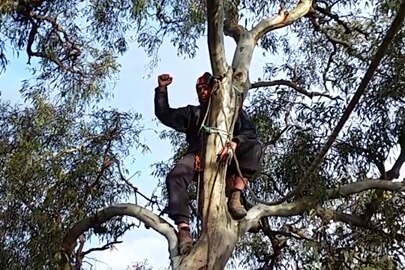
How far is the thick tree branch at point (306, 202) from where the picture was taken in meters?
4.33

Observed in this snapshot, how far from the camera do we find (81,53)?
5.98 metres

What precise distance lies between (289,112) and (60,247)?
2.11 m

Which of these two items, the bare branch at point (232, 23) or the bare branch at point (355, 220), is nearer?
the bare branch at point (355, 220)

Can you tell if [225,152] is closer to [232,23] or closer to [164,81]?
[164,81]

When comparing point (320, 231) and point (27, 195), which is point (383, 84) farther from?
point (27, 195)

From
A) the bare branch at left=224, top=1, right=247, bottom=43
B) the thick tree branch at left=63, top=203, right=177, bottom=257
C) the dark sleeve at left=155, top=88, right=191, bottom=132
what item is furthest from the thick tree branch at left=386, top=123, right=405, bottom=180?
the thick tree branch at left=63, top=203, right=177, bottom=257

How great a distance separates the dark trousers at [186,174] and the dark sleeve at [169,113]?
19cm

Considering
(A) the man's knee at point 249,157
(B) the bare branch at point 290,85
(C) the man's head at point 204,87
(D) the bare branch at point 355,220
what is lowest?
(A) the man's knee at point 249,157

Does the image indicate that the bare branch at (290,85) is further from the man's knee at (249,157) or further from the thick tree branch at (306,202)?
the man's knee at (249,157)

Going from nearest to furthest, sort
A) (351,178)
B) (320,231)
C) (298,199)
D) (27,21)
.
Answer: (298,199) < (320,231) < (351,178) < (27,21)

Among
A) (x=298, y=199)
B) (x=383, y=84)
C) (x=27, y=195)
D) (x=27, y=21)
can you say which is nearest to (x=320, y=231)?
(x=298, y=199)

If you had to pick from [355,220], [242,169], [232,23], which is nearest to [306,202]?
[355,220]

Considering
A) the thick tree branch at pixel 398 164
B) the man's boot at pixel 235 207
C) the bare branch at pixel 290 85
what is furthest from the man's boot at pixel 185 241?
the bare branch at pixel 290 85

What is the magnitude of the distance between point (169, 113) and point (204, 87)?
0.26 meters
